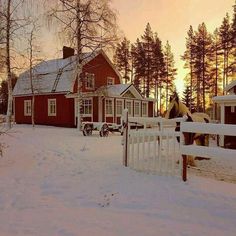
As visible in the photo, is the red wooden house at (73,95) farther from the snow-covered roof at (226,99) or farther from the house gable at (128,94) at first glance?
the snow-covered roof at (226,99)

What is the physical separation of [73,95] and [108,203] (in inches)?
948

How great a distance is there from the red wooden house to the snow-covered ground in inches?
808

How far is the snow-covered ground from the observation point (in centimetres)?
443

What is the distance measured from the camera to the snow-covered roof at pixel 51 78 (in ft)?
98.9

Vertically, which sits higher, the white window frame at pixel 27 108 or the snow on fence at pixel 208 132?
the white window frame at pixel 27 108

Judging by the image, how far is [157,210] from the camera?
5.16 meters

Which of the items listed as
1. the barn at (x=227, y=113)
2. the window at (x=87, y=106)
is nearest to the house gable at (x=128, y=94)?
the window at (x=87, y=106)

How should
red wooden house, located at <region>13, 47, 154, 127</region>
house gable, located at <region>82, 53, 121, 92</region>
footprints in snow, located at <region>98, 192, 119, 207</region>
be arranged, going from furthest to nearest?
house gable, located at <region>82, 53, 121, 92</region> → red wooden house, located at <region>13, 47, 154, 127</region> → footprints in snow, located at <region>98, 192, 119, 207</region>

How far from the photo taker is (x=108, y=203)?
216 inches

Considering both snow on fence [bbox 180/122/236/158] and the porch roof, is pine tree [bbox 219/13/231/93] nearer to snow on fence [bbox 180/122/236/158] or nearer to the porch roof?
the porch roof

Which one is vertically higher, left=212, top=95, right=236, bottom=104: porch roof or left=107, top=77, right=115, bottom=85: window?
Result: left=107, top=77, right=115, bottom=85: window

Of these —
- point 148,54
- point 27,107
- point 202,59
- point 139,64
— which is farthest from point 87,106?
point 202,59

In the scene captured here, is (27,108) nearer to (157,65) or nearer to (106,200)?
(157,65)

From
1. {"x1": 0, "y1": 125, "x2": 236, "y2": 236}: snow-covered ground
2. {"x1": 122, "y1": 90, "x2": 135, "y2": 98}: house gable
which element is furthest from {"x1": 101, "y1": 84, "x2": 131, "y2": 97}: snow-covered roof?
{"x1": 0, "y1": 125, "x2": 236, "y2": 236}: snow-covered ground
